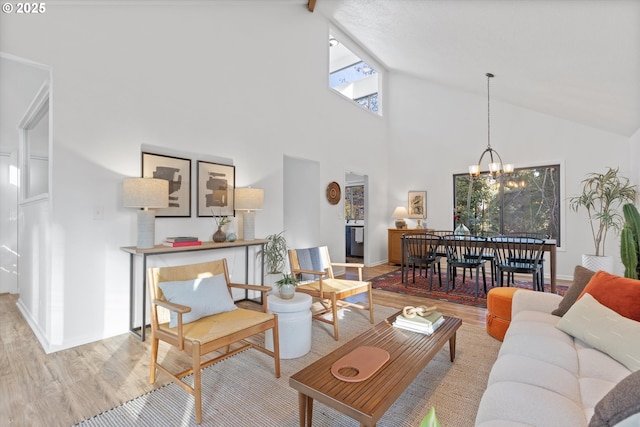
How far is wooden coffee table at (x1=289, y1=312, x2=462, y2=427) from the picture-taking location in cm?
130

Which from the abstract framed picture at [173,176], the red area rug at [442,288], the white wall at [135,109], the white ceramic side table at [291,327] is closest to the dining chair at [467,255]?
the red area rug at [442,288]

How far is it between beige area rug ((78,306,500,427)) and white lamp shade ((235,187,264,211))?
70.6 inches

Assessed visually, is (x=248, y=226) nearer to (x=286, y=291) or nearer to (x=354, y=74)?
(x=286, y=291)

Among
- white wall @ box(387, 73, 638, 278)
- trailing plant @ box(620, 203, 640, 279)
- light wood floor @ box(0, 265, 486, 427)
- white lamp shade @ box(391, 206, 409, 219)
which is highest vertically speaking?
white wall @ box(387, 73, 638, 278)

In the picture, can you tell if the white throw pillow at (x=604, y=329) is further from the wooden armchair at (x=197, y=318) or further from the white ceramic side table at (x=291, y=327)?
the wooden armchair at (x=197, y=318)

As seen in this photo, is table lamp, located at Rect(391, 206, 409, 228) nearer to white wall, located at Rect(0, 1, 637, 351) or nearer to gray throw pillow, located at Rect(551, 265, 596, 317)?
white wall, located at Rect(0, 1, 637, 351)

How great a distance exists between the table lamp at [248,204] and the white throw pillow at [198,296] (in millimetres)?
1533

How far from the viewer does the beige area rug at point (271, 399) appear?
1.72 m

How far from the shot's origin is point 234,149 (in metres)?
4.03

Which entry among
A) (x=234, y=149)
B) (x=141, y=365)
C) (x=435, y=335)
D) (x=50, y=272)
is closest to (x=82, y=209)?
(x=50, y=272)

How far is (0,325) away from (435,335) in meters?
4.21

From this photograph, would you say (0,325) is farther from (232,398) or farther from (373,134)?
(373,134)

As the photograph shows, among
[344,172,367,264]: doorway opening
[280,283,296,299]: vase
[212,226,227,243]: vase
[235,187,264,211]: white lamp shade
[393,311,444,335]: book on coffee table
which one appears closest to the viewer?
[393,311,444,335]: book on coffee table

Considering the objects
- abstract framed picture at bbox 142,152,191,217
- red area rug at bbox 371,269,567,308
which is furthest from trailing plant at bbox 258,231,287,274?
red area rug at bbox 371,269,567,308
